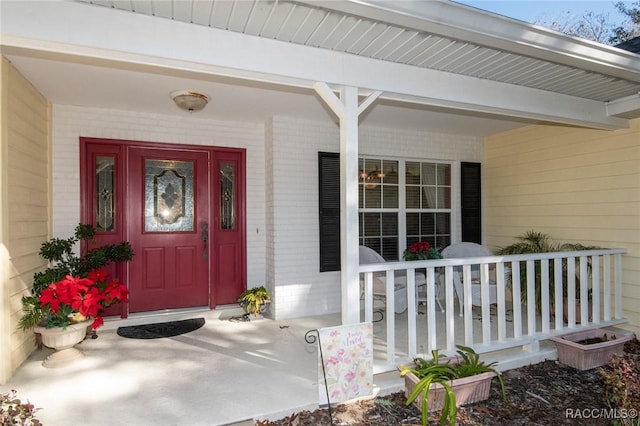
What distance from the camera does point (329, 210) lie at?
4879 mm

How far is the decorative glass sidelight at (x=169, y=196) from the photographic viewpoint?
14.7 feet

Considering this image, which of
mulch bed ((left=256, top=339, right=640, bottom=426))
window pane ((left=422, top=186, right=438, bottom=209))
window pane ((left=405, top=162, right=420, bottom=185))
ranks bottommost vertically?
mulch bed ((left=256, top=339, right=640, bottom=426))

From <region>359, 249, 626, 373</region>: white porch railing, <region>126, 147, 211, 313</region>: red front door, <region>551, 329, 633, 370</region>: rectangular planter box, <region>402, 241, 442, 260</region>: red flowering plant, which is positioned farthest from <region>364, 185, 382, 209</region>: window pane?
<region>551, 329, 633, 370</region>: rectangular planter box

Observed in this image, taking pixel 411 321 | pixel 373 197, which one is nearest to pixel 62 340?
pixel 411 321

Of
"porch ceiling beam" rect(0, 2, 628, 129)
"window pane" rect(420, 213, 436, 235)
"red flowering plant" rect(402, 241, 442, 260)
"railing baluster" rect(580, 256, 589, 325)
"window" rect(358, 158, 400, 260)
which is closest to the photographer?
"porch ceiling beam" rect(0, 2, 628, 129)

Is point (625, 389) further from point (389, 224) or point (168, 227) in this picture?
point (168, 227)

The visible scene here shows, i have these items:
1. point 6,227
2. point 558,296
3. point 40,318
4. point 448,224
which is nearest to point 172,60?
point 6,227

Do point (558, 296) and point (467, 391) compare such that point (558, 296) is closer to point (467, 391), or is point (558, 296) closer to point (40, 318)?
point (467, 391)

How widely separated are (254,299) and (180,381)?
65.5 inches

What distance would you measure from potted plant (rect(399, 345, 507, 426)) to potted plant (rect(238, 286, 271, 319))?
213 cm

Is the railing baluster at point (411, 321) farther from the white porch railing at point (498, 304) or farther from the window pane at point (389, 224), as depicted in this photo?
the window pane at point (389, 224)

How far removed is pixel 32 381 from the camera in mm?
2840

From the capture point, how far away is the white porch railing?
300 cm

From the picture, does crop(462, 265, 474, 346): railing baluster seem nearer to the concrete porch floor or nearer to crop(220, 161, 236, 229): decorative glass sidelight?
the concrete porch floor
